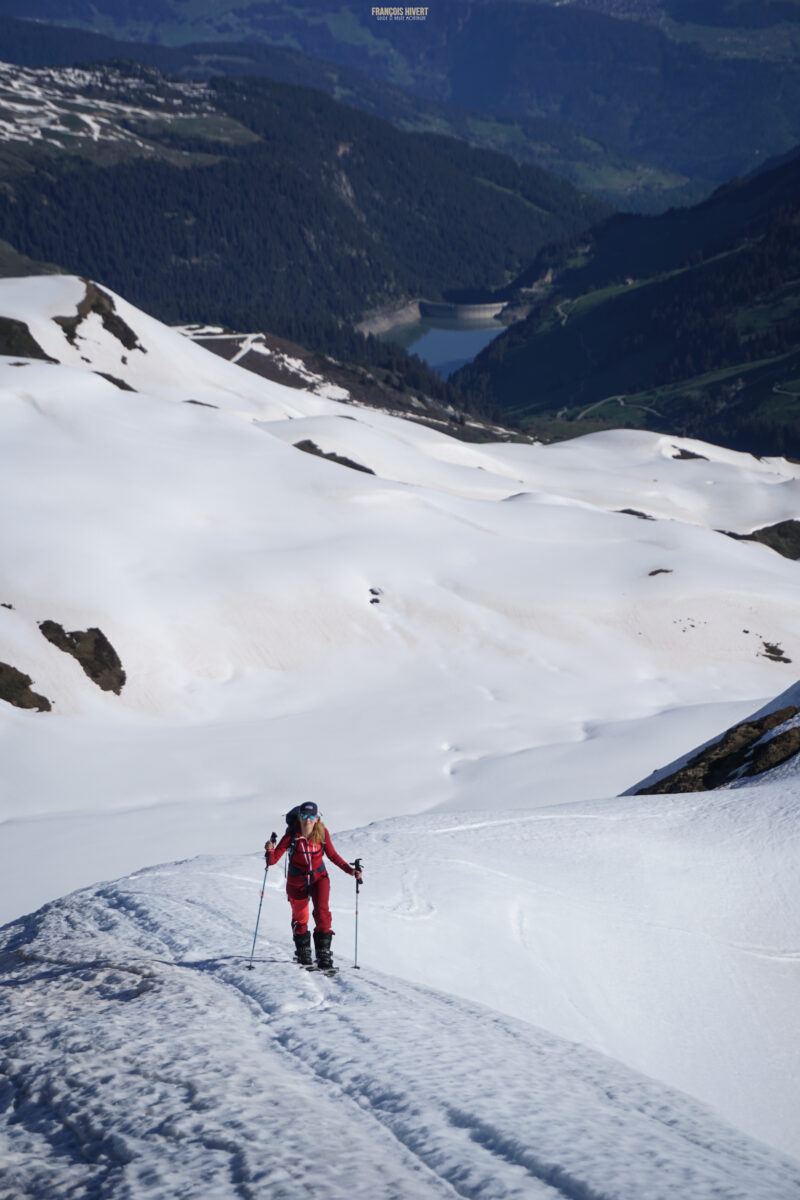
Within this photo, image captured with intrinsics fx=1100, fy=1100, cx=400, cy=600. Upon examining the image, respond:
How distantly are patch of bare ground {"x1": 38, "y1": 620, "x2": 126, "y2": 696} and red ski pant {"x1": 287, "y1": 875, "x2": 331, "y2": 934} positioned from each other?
28.5 m

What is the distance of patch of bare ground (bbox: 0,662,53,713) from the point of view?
124ft

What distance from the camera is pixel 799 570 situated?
6444 centimetres

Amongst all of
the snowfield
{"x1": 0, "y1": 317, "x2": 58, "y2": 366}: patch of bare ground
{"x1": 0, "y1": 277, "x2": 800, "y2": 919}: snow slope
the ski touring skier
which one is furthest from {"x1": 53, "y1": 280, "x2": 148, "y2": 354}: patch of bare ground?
the ski touring skier

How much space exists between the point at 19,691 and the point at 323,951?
27.7m

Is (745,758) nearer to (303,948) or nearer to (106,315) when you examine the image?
(303,948)

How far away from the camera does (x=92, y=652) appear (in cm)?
4100

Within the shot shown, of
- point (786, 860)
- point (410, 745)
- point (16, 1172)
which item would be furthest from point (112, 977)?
point (410, 745)

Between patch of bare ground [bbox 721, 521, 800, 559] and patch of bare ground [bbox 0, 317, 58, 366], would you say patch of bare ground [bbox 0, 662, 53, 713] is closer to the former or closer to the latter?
patch of bare ground [bbox 0, 317, 58, 366]

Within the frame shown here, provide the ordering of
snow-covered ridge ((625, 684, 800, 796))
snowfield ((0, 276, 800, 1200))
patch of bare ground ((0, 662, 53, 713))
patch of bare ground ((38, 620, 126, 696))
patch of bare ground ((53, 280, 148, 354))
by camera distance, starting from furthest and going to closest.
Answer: patch of bare ground ((53, 280, 148, 354)) < patch of bare ground ((38, 620, 126, 696)) < patch of bare ground ((0, 662, 53, 713)) < snow-covered ridge ((625, 684, 800, 796)) < snowfield ((0, 276, 800, 1200))

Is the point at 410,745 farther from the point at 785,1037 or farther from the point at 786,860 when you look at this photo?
the point at 785,1037

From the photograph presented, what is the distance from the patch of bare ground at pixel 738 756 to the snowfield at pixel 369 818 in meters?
2.62

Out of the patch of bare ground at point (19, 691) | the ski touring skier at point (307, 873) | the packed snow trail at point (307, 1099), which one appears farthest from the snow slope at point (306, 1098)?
the patch of bare ground at point (19, 691)

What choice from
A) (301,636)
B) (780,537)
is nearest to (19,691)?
(301,636)

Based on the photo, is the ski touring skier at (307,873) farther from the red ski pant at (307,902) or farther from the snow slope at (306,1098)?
the snow slope at (306,1098)
